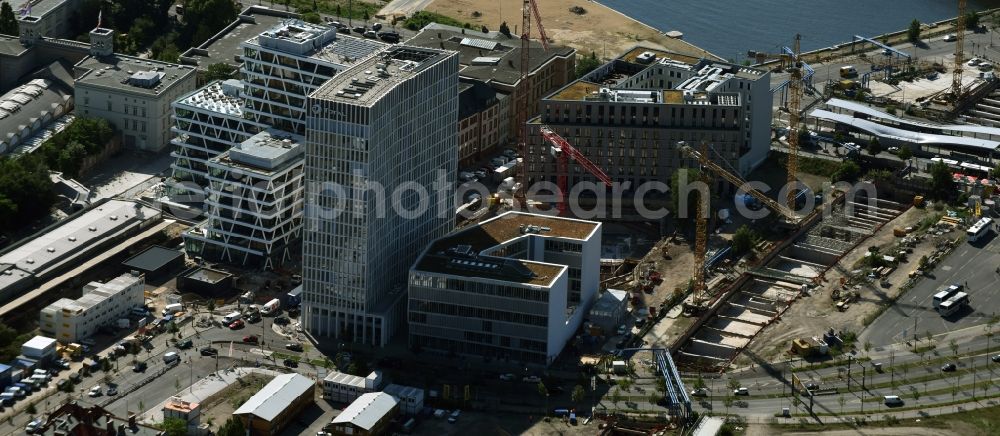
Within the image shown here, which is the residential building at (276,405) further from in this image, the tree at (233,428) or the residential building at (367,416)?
the residential building at (367,416)

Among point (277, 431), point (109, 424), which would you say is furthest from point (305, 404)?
point (109, 424)

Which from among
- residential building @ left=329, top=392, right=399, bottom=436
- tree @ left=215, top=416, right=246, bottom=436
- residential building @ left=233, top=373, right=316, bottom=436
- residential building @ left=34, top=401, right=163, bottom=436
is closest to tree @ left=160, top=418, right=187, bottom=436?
residential building @ left=34, top=401, right=163, bottom=436

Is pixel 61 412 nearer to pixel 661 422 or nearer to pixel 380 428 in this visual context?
pixel 380 428

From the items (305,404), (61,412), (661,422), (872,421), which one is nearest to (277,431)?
(305,404)

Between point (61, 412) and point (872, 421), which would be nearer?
point (61, 412)

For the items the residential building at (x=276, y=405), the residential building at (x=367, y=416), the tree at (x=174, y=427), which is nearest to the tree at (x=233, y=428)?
the residential building at (x=276, y=405)

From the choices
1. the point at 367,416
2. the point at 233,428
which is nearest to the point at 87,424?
the point at 233,428
